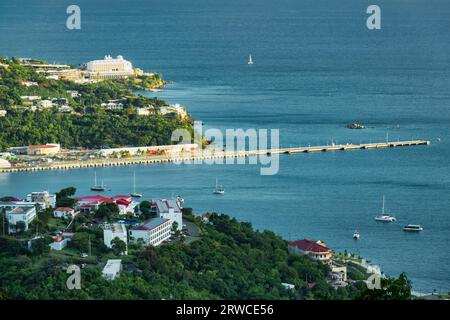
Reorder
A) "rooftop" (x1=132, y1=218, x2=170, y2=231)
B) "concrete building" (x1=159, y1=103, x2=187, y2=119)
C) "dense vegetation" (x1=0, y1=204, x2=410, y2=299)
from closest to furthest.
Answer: "dense vegetation" (x1=0, y1=204, x2=410, y2=299)
"rooftop" (x1=132, y1=218, x2=170, y2=231)
"concrete building" (x1=159, y1=103, x2=187, y2=119)

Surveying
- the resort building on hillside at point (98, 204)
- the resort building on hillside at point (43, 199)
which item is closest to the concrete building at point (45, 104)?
the resort building on hillside at point (43, 199)

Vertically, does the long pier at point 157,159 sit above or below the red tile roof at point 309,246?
above

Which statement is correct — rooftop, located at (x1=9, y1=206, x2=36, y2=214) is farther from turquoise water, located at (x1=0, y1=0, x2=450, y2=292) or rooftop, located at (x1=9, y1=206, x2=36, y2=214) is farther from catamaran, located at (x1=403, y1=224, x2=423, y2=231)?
catamaran, located at (x1=403, y1=224, x2=423, y2=231)

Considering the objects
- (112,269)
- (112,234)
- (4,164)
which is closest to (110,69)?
(4,164)

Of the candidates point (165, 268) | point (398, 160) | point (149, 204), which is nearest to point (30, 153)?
point (398, 160)

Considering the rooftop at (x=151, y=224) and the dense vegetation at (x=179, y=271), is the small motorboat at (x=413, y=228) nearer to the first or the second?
the dense vegetation at (x=179, y=271)

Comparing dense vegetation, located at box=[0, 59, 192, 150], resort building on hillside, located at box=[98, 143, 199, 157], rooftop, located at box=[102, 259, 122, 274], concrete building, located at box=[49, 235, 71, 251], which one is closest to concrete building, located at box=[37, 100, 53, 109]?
dense vegetation, located at box=[0, 59, 192, 150]
